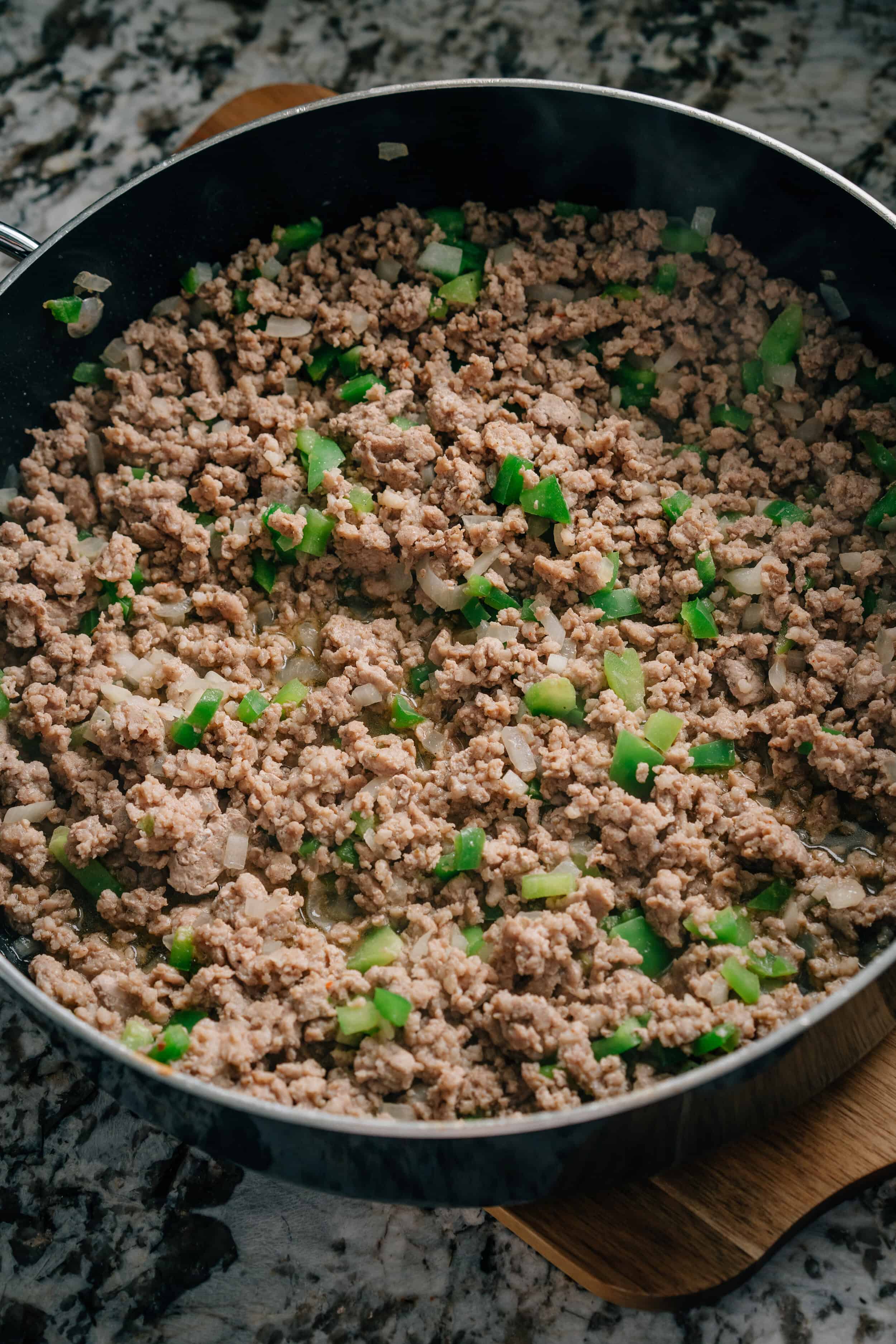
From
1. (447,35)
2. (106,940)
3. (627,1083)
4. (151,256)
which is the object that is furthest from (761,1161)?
(447,35)

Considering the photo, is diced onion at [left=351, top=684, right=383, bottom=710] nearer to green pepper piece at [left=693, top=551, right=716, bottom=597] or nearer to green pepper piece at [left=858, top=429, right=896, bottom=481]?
green pepper piece at [left=693, top=551, right=716, bottom=597]

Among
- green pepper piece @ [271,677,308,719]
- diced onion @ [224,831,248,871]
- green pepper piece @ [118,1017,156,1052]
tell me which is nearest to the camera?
green pepper piece @ [118,1017,156,1052]

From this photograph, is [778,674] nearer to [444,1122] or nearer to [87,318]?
[444,1122]

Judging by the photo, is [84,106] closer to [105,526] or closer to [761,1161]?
[105,526]

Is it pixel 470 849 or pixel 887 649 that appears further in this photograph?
pixel 887 649

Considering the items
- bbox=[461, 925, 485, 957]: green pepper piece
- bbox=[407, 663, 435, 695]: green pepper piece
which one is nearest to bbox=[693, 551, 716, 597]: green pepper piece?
bbox=[407, 663, 435, 695]: green pepper piece

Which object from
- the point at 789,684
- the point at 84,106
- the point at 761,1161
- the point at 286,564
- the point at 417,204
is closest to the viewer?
the point at 761,1161

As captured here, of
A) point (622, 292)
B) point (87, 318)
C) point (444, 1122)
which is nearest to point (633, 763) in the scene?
point (444, 1122)
